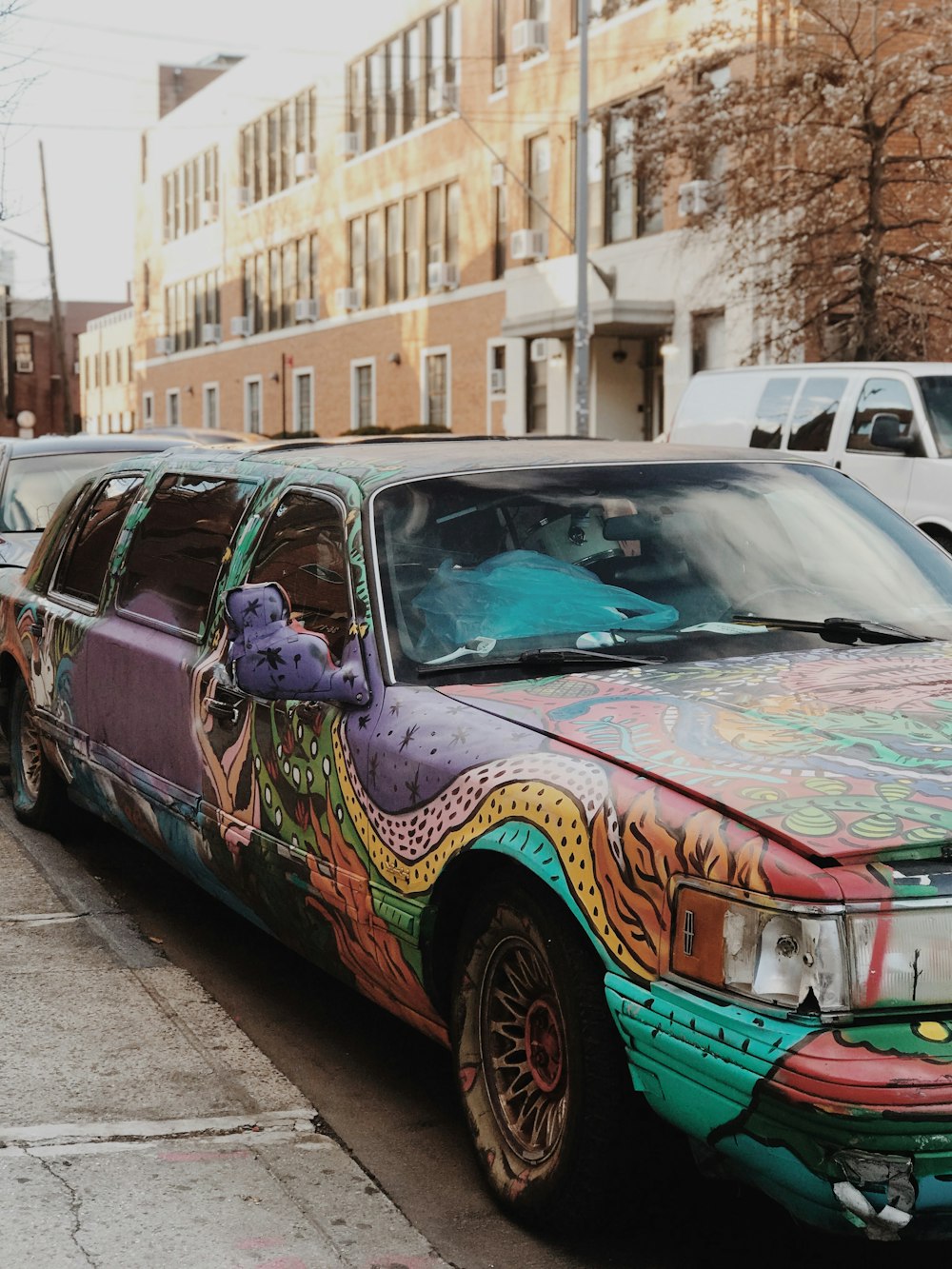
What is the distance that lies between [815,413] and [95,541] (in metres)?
8.52

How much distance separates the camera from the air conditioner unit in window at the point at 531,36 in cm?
3275

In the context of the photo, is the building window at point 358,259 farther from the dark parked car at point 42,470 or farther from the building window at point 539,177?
the dark parked car at point 42,470

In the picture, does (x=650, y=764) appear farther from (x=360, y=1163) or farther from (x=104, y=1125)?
(x=104, y=1125)

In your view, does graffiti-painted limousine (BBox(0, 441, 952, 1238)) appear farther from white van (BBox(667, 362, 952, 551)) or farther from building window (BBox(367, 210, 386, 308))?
building window (BBox(367, 210, 386, 308))

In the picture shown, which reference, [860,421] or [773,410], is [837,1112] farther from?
[773,410]

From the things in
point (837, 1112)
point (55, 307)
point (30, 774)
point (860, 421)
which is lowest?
point (30, 774)

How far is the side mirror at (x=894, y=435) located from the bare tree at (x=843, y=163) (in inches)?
308

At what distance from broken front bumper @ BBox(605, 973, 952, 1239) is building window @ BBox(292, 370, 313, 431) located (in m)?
44.4

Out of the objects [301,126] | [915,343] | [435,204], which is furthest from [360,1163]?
[301,126]

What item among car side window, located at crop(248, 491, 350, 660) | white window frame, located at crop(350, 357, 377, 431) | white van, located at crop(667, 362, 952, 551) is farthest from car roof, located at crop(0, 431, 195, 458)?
white window frame, located at crop(350, 357, 377, 431)

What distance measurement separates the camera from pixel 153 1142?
4027 mm

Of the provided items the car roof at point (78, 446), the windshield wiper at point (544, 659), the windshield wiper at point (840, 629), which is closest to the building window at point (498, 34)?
the car roof at point (78, 446)

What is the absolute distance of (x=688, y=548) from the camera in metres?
4.61

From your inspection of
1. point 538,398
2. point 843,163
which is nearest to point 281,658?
point 843,163
